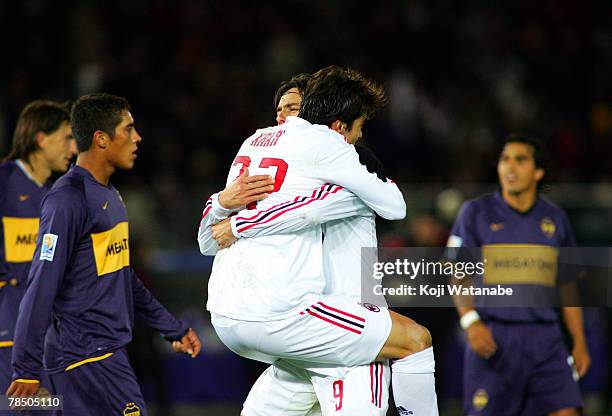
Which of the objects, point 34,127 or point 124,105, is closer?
point 124,105

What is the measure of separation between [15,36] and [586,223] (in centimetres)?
761

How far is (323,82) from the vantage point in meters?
4.76

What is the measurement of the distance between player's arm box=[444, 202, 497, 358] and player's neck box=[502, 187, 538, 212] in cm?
28

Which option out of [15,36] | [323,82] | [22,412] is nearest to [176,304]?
[15,36]

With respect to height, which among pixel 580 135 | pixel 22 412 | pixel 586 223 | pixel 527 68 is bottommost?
pixel 22 412

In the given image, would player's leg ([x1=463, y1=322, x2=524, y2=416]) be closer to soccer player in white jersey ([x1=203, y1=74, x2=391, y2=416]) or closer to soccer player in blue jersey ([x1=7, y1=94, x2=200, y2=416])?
soccer player in white jersey ([x1=203, y1=74, x2=391, y2=416])

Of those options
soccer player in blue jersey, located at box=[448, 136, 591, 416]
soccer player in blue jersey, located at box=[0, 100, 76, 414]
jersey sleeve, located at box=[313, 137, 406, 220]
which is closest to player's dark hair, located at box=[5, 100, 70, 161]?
soccer player in blue jersey, located at box=[0, 100, 76, 414]

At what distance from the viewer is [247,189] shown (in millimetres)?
4621

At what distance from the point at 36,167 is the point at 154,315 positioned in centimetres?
135

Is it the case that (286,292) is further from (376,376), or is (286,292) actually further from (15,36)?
(15,36)

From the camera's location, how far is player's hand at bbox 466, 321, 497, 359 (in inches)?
254

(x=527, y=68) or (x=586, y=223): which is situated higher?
(x=527, y=68)

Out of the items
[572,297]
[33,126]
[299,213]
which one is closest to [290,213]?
[299,213]

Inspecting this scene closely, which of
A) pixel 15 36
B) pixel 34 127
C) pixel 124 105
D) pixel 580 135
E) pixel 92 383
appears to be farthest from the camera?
pixel 580 135
